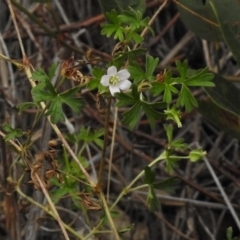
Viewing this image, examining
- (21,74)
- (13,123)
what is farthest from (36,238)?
(21,74)

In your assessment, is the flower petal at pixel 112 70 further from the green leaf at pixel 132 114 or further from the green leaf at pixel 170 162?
the green leaf at pixel 170 162

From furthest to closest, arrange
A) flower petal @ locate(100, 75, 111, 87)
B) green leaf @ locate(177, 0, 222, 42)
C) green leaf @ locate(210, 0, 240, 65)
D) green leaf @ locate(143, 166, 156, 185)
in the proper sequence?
green leaf @ locate(177, 0, 222, 42), green leaf @ locate(210, 0, 240, 65), green leaf @ locate(143, 166, 156, 185), flower petal @ locate(100, 75, 111, 87)

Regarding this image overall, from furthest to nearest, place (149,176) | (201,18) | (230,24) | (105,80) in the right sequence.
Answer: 1. (201,18)
2. (230,24)
3. (149,176)
4. (105,80)

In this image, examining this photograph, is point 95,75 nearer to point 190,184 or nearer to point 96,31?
point 190,184

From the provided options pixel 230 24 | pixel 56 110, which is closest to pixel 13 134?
pixel 56 110

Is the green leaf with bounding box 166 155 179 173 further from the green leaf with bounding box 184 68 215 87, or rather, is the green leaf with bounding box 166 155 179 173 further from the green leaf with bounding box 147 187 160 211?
the green leaf with bounding box 184 68 215 87

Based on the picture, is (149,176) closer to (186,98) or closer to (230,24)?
(186,98)

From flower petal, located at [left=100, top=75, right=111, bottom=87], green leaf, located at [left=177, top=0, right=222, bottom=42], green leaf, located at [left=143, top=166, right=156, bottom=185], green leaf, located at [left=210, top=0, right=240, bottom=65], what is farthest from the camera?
green leaf, located at [left=177, top=0, right=222, bottom=42]

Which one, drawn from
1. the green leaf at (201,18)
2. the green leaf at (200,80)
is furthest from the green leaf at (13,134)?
the green leaf at (201,18)

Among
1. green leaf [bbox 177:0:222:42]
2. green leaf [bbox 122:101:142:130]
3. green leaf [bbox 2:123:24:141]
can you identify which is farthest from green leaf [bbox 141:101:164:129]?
green leaf [bbox 177:0:222:42]
